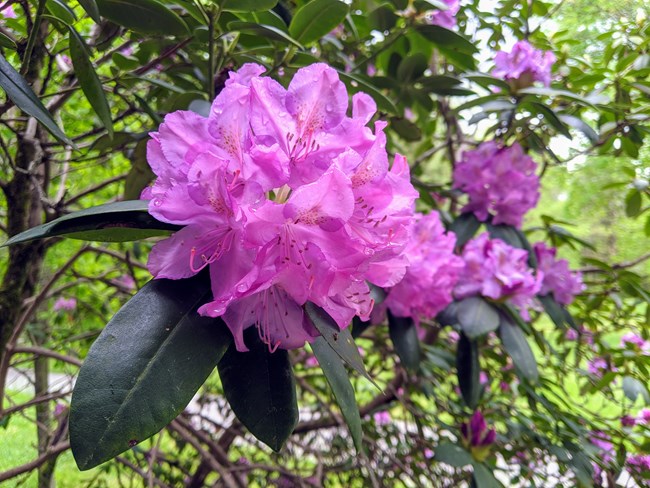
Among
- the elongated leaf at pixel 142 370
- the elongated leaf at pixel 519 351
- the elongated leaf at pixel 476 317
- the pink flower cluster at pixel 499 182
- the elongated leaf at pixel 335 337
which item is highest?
the elongated leaf at pixel 142 370

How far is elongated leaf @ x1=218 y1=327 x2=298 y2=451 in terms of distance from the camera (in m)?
0.48

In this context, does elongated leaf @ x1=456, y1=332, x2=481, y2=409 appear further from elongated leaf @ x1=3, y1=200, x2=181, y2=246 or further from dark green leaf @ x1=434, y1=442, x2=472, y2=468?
elongated leaf @ x1=3, y1=200, x2=181, y2=246

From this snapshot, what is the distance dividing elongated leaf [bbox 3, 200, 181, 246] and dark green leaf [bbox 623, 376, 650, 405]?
1.39m

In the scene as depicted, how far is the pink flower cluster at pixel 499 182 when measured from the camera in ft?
4.11

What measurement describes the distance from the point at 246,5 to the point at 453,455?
3.31 ft

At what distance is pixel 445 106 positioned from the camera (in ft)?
5.38

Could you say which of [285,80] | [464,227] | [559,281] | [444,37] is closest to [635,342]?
[559,281]

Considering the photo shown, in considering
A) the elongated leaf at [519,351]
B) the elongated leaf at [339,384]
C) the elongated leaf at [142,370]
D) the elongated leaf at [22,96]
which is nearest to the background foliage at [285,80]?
the elongated leaf at [22,96]

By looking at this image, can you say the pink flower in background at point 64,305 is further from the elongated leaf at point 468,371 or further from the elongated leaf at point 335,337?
the elongated leaf at point 335,337

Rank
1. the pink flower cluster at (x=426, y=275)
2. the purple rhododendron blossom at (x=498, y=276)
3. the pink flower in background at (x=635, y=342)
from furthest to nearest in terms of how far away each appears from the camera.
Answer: the pink flower in background at (x=635, y=342)
the purple rhododendron blossom at (x=498, y=276)
the pink flower cluster at (x=426, y=275)

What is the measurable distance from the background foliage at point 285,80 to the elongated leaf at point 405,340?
0.24m

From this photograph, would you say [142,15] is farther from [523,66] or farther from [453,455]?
[453,455]

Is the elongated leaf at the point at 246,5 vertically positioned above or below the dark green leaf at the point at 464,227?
above

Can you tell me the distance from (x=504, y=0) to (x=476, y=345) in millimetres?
1016
